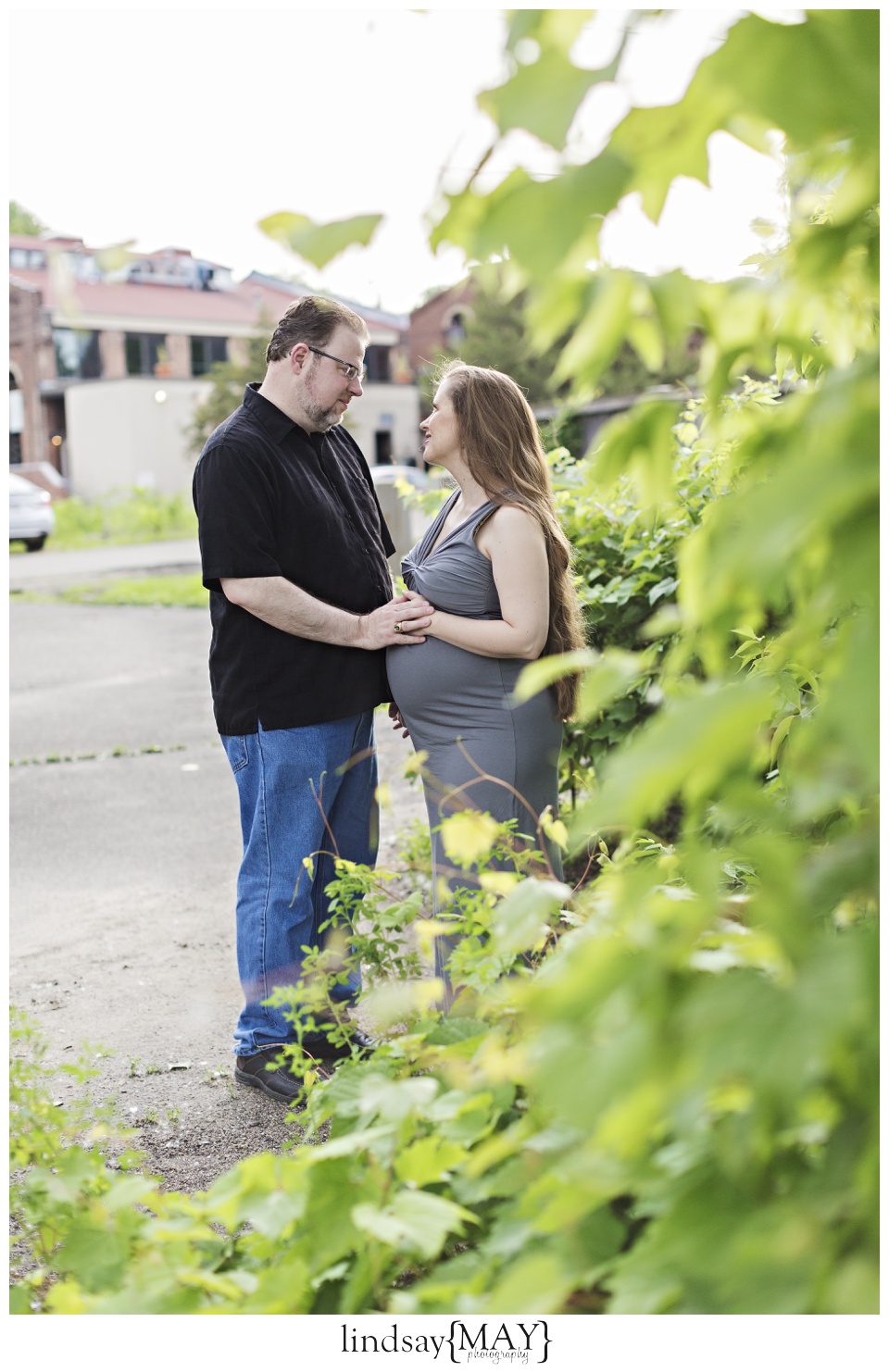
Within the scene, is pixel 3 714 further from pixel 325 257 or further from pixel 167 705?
pixel 167 705

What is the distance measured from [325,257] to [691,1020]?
657mm

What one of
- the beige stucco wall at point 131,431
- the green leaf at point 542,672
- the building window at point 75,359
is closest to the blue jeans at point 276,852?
the green leaf at point 542,672

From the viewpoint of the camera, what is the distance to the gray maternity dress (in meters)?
3.32

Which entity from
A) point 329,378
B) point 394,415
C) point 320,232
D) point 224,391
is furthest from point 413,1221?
point 394,415

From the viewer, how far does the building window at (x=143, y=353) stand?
142ft

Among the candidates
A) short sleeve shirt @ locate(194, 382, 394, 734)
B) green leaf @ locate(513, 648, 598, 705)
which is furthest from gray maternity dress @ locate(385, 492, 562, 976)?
green leaf @ locate(513, 648, 598, 705)

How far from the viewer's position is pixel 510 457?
3.38 m

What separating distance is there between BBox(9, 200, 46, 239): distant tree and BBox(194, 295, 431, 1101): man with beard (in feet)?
4.40

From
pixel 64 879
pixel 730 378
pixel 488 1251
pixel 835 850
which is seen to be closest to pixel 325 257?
pixel 730 378

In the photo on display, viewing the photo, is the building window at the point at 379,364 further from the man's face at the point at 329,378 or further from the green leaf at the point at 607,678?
the green leaf at the point at 607,678

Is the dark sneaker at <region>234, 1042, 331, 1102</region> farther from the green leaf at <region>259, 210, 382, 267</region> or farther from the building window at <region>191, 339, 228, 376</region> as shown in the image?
the building window at <region>191, 339, 228, 376</region>

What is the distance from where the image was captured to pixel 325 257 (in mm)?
986

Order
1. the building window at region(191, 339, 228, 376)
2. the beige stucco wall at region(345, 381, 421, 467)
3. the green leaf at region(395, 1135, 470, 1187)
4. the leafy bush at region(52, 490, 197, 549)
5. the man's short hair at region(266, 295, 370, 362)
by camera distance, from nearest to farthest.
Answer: the green leaf at region(395, 1135, 470, 1187) → the man's short hair at region(266, 295, 370, 362) → the leafy bush at region(52, 490, 197, 549) → the building window at region(191, 339, 228, 376) → the beige stucco wall at region(345, 381, 421, 467)

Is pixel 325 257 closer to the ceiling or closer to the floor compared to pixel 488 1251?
closer to the ceiling
